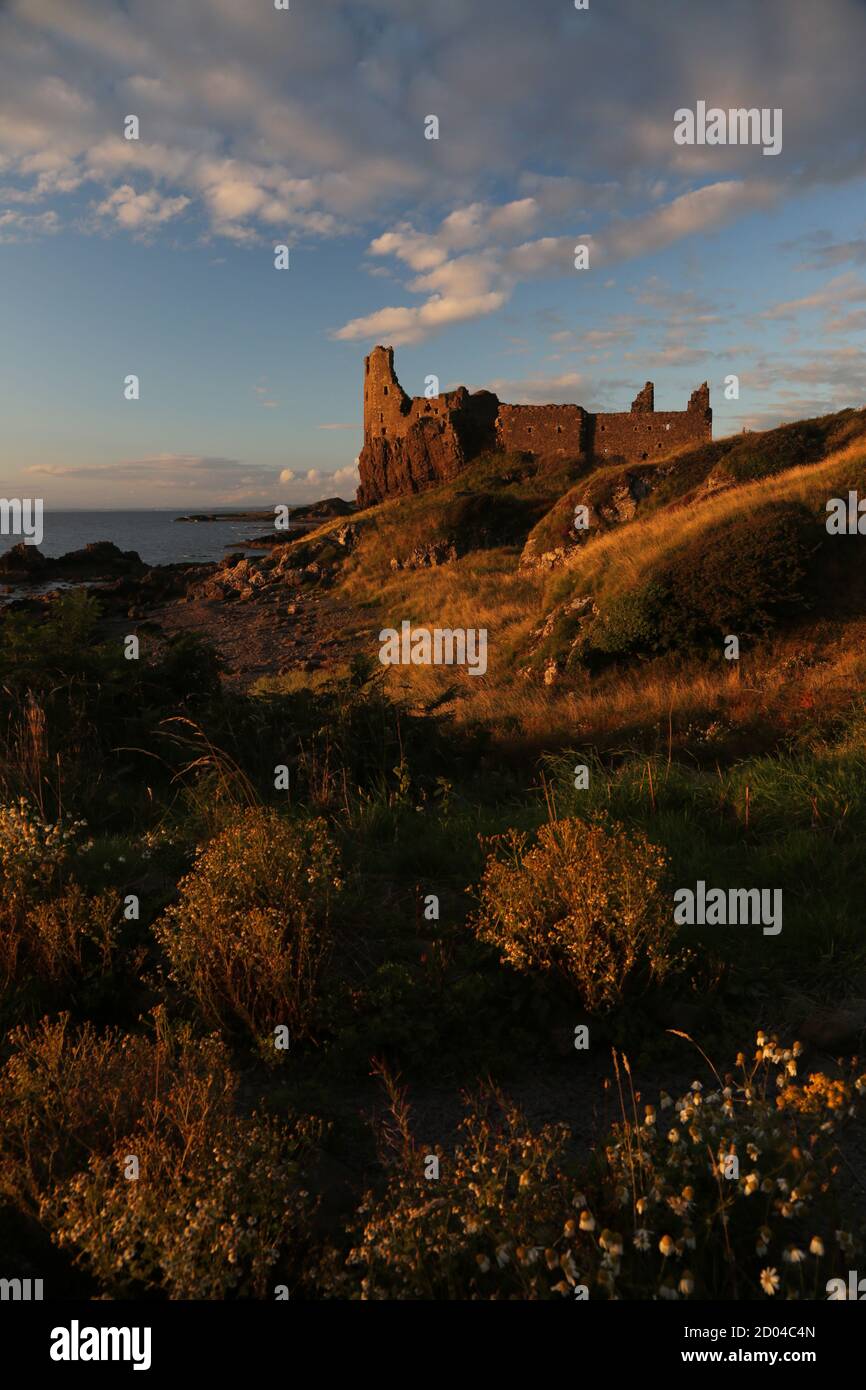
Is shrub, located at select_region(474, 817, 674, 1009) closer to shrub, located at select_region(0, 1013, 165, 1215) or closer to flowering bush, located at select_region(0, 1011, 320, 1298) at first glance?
flowering bush, located at select_region(0, 1011, 320, 1298)

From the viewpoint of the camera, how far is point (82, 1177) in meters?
2.45

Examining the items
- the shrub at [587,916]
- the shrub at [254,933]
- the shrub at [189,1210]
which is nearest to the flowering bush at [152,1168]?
the shrub at [189,1210]

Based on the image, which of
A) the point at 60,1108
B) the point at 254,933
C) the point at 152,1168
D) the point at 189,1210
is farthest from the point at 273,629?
the point at 189,1210

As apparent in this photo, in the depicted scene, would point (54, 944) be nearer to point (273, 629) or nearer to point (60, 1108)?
point (60, 1108)

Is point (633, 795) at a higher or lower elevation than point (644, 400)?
lower

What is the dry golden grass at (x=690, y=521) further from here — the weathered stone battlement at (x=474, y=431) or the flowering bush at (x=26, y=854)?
the weathered stone battlement at (x=474, y=431)

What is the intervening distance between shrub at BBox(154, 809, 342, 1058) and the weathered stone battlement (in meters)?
45.5

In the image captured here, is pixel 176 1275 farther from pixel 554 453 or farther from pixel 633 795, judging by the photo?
pixel 554 453

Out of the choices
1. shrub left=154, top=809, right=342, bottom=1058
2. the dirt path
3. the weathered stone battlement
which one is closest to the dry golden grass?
the dirt path

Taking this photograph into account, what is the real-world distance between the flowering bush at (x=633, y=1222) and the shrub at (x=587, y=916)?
1135mm

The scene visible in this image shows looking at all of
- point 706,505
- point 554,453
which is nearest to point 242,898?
point 706,505

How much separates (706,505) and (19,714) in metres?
19.5

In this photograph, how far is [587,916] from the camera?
12.7 feet

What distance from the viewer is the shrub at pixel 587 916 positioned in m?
3.80
